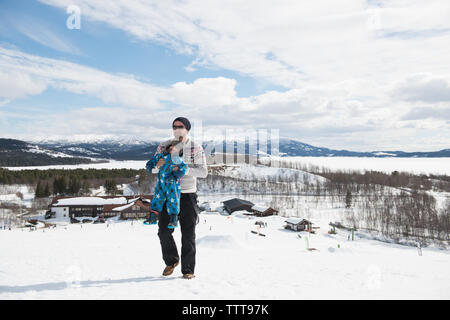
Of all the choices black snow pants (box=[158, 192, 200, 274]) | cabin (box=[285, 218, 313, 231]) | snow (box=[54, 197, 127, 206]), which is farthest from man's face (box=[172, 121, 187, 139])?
snow (box=[54, 197, 127, 206])

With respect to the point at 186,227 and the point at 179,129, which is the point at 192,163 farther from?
the point at 186,227

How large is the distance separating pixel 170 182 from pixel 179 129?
87 cm

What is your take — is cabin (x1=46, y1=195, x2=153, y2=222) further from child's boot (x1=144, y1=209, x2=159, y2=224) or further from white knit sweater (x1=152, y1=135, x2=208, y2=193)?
white knit sweater (x1=152, y1=135, x2=208, y2=193)

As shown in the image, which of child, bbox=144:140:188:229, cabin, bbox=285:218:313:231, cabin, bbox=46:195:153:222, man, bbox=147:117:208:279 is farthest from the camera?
cabin, bbox=46:195:153:222

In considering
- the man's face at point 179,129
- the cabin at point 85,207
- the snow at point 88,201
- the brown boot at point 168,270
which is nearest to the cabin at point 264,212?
the cabin at point 85,207

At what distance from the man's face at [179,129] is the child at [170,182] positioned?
0.13 meters

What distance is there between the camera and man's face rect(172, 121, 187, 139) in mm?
4148

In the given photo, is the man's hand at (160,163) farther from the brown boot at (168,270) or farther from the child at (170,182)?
the brown boot at (168,270)

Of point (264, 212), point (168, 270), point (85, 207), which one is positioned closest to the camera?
point (168, 270)

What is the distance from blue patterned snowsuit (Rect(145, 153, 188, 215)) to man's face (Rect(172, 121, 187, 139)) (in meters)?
0.37

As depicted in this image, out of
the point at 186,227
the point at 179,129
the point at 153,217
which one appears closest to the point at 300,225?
the point at 186,227

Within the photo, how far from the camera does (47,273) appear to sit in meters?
4.69

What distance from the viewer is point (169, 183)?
4.05m
